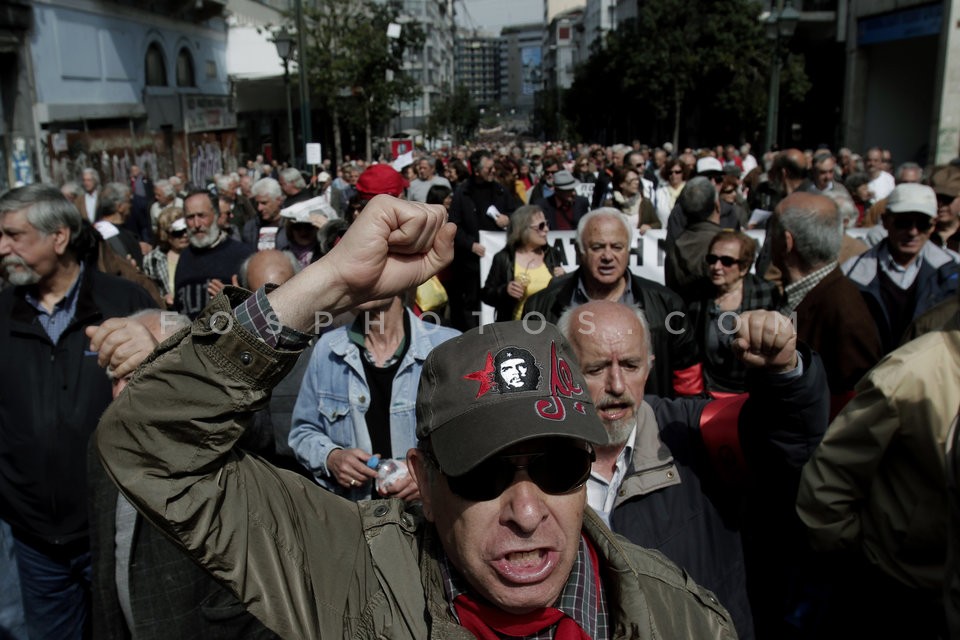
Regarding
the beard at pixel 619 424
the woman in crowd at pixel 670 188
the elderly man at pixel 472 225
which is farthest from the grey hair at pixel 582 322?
the woman in crowd at pixel 670 188

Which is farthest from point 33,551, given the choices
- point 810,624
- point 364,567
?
point 810,624

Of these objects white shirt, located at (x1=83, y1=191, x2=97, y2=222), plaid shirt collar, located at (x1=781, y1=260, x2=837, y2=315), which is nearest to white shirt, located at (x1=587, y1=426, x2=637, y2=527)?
plaid shirt collar, located at (x1=781, y1=260, x2=837, y2=315)

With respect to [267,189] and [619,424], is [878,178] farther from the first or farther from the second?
[619,424]

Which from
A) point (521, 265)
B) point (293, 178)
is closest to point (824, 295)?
point (521, 265)

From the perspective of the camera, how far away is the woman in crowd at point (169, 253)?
7.27 meters

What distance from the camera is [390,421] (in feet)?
11.8

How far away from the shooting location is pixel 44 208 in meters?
3.67

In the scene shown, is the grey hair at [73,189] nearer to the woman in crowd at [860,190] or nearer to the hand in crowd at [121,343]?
the hand in crowd at [121,343]

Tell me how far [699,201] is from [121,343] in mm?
4896

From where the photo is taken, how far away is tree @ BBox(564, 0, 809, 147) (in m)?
33.7

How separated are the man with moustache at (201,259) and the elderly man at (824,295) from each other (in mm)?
3902

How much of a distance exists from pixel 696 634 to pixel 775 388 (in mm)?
752

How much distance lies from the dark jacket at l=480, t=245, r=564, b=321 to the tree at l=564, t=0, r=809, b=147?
89.3 feet

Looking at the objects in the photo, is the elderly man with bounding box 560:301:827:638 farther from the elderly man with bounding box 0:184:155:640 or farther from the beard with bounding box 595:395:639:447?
the elderly man with bounding box 0:184:155:640
